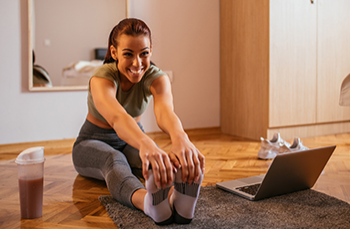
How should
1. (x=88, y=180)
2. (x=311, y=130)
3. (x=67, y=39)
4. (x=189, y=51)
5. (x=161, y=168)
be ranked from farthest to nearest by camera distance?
(x=189, y=51)
(x=311, y=130)
(x=67, y=39)
(x=88, y=180)
(x=161, y=168)

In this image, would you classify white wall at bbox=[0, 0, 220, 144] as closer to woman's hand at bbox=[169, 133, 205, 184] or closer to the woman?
the woman

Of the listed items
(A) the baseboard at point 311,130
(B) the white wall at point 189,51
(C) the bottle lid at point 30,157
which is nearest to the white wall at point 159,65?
(B) the white wall at point 189,51

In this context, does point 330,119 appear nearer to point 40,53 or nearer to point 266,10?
point 266,10

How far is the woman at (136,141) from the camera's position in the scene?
1.06m

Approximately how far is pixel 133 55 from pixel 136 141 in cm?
41

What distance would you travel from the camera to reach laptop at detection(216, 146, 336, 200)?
1342 millimetres

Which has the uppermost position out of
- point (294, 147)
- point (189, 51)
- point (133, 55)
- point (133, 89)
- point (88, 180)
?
point (189, 51)

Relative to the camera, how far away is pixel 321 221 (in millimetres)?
1210

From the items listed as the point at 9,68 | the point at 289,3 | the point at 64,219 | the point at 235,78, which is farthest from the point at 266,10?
the point at 64,219

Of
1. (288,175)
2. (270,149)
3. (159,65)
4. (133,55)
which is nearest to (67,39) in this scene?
(159,65)

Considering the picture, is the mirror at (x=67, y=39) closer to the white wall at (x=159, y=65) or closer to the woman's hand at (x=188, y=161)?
the white wall at (x=159, y=65)

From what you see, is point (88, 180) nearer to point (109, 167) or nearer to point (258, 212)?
point (109, 167)

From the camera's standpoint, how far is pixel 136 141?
1.13m

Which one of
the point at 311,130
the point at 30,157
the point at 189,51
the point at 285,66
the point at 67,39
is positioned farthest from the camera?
the point at 189,51
